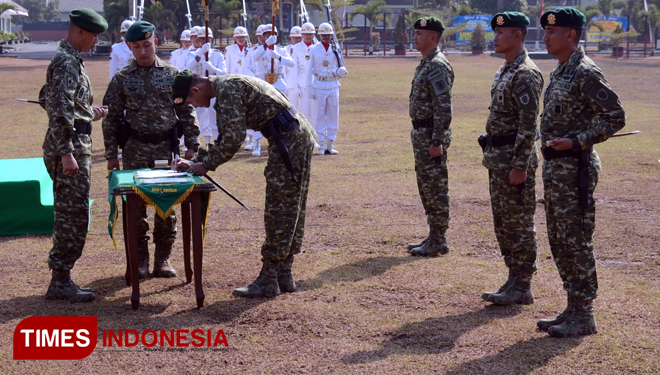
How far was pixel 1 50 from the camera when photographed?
49125 millimetres

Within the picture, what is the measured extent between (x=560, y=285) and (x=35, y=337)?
4.03 metres

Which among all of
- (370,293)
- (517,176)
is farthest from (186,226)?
(517,176)

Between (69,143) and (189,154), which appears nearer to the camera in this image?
(69,143)

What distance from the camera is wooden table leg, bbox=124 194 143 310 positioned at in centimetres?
531

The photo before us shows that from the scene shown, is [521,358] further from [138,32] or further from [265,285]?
[138,32]

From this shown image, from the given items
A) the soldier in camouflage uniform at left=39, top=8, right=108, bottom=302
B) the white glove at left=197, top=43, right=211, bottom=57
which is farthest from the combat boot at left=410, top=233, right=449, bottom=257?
the white glove at left=197, top=43, right=211, bottom=57

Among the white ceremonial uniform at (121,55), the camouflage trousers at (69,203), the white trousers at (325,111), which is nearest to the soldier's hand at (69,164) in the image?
the camouflage trousers at (69,203)

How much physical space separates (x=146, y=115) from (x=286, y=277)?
1.75 metres

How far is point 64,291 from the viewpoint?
18.9ft

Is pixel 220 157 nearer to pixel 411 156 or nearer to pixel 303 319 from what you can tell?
pixel 303 319

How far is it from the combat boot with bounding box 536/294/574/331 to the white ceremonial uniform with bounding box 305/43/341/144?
28.2ft

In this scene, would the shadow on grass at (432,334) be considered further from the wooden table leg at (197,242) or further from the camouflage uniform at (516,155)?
the wooden table leg at (197,242)

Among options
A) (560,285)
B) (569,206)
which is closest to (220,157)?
(569,206)

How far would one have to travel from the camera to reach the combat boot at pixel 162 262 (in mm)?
6434
